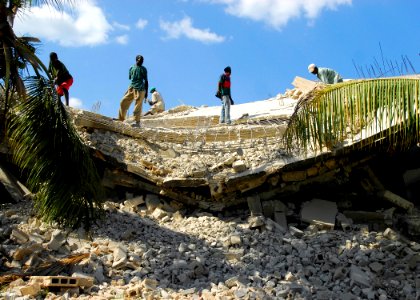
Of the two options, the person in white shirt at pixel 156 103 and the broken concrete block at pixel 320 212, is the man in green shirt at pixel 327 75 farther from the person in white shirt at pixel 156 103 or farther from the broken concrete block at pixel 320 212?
the person in white shirt at pixel 156 103

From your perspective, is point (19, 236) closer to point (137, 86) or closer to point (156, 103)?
point (137, 86)

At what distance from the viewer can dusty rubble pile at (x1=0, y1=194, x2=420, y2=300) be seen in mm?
8359

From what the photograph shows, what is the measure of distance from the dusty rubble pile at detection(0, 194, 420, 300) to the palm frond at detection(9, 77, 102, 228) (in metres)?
0.91

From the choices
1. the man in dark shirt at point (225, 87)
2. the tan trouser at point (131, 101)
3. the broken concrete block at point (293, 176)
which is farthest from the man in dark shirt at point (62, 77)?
the broken concrete block at point (293, 176)

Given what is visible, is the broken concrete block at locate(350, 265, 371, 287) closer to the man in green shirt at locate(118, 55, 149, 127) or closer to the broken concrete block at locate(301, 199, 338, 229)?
the broken concrete block at locate(301, 199, 338, 229)

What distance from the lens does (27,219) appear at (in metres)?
10.5

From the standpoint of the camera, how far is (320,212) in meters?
10.9

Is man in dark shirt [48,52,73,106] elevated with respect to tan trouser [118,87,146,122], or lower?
elevated

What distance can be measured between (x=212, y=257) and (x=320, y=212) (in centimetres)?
259

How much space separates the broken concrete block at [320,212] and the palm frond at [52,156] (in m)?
4.33

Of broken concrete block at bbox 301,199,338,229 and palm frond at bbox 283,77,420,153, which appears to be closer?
palm frond at bbox 283,77,420,153

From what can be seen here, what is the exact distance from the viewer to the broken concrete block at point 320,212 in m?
10.6

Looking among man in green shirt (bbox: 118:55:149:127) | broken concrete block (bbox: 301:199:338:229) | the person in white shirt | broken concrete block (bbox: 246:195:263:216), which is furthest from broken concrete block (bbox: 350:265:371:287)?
the person in white shirt

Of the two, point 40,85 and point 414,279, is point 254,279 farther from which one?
point 40,85
